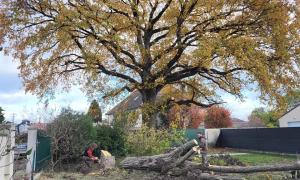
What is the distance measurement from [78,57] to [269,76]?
1175 cm

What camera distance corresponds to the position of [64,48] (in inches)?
979

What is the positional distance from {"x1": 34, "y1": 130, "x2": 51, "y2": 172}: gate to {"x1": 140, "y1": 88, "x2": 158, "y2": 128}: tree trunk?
8.55 meters

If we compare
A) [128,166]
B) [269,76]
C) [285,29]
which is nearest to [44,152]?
[128,166]

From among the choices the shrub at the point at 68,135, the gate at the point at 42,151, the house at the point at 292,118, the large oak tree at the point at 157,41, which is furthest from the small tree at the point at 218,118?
the gate at the point at 42,151

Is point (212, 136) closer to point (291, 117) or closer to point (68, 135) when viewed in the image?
point (291, 117)

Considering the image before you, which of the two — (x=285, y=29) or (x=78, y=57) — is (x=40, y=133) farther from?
(x=285, y=29)

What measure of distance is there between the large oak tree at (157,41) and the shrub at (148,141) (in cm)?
510

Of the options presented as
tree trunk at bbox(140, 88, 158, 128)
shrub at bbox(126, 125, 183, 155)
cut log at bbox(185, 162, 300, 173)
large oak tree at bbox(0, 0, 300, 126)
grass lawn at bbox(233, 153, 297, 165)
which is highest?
large oak tree at bbox(0, 0, 300, 126)

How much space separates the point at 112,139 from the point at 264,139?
12185 millimetres

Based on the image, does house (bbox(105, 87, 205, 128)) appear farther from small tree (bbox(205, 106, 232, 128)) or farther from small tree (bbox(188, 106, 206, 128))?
small tree (bbox(205, 106, 232, 128))

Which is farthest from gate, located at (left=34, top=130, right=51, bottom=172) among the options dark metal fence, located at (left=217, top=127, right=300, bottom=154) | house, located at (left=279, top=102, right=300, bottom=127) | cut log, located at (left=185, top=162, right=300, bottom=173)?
house, located at (left=279, top=102, right=300, bottom=127)

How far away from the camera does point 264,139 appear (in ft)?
89.5

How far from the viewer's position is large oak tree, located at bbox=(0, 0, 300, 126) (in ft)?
73.9

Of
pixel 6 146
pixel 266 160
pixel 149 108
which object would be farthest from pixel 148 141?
pixel 6 146
